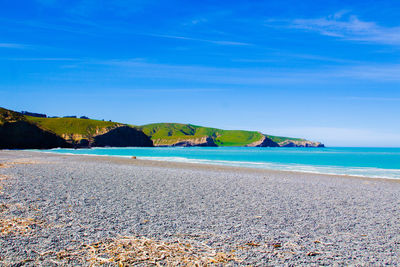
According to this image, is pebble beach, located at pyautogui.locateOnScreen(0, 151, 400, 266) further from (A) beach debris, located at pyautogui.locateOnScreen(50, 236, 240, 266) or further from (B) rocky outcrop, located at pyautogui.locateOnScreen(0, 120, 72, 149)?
→ (B) rocky outcrop, located at pyautogui.locateOnScreen(0, 120, 72, 149)

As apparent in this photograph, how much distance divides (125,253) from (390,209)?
11218 millimetres

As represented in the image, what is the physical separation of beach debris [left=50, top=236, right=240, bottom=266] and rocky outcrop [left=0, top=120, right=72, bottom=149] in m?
127

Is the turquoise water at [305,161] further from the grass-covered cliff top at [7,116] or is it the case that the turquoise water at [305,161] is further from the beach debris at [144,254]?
the grass-covered cliff top at [7,116]

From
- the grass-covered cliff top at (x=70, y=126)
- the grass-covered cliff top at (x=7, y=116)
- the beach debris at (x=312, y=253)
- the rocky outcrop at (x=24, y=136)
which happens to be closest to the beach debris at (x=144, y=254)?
the beach debris at (x=312, y=253)

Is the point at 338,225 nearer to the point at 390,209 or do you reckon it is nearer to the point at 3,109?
the point at 390,209

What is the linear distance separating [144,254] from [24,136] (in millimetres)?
134584

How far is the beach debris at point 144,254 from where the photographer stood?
17.7 feet

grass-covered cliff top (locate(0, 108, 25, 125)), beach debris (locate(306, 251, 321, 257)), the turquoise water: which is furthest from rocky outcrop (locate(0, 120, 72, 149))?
beach debris (locate(306, 251, 321, 257))

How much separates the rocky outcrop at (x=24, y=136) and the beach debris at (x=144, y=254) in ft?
416

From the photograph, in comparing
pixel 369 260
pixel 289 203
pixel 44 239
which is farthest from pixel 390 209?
pixel 44 239

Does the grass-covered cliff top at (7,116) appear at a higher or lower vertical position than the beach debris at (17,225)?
higher

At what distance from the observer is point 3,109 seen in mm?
124562

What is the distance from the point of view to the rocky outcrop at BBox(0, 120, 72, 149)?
112000 mm

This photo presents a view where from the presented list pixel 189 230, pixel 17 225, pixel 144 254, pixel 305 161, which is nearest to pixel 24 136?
pixel 305 161
